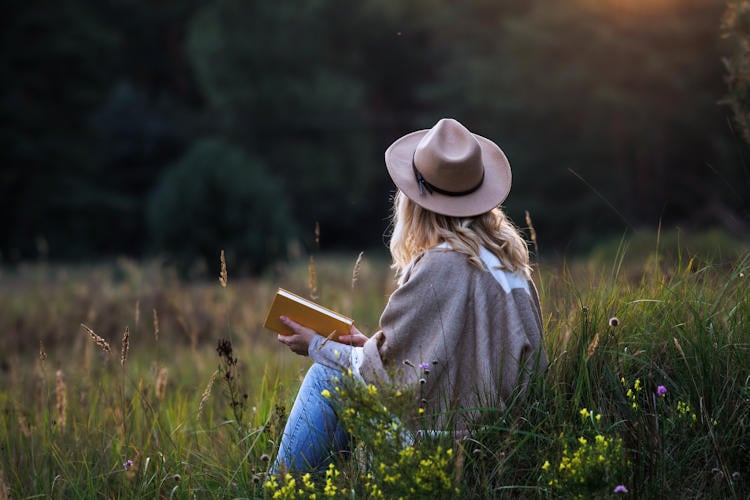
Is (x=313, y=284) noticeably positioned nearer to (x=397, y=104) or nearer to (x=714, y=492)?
(x=714, y=492)

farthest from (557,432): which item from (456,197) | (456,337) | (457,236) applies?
(456,197)

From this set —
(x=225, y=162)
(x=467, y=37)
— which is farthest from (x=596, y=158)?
(x=225, y=162)

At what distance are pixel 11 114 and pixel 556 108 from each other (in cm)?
1778

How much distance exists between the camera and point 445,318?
112 inches

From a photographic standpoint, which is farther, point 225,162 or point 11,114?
point 11,114

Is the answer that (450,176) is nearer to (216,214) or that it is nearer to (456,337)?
(456,337)

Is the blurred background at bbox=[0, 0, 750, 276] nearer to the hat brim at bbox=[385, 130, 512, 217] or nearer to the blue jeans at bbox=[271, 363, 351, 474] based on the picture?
the hat brim at bbox=[385, 130, 512, 217]

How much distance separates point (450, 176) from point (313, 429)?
3.24 ft

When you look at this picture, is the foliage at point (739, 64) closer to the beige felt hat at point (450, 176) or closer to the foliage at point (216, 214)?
the beige felt hat at point (450, 176)

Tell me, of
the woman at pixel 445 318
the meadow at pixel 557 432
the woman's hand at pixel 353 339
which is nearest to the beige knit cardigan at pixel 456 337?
the woman at pixel 445 318

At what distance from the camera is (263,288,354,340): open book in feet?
10.1

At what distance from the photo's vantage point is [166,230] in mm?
12633

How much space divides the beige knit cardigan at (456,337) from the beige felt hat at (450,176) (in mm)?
214

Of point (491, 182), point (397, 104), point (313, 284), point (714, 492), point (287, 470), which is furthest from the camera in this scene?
point (397, 104)
